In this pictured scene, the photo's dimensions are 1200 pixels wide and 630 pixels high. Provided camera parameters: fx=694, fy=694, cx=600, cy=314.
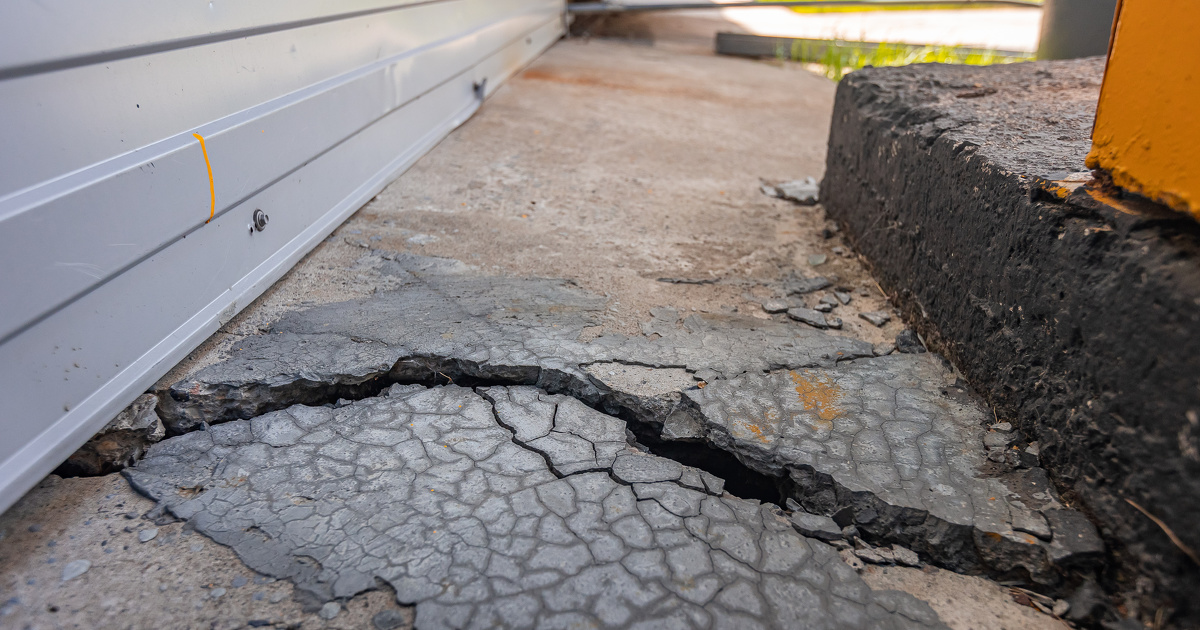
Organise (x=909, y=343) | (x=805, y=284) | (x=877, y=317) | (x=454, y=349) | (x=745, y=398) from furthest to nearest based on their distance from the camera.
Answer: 1. (x=805, y=284)
2. (x=877, y=317)
3. (x=909, y=343)
4. (x=454, y=349)
5. (x=745, y=398)

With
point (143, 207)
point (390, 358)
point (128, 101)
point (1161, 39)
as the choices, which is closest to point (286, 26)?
point (128, 101)

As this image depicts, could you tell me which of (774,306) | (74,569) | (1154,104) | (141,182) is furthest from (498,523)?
(1154,104)

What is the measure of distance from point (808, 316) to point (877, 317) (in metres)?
0.22

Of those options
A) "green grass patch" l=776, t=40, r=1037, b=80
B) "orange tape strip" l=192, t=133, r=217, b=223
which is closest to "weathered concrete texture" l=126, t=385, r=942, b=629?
"orange tape strip" l=192, t=133, r=217, b=223

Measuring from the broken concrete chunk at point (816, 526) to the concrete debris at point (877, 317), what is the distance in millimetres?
947

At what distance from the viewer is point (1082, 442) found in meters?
1.41

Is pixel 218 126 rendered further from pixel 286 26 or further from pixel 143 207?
pixel 286 26

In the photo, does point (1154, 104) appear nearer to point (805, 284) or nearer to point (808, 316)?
point (808, 316)

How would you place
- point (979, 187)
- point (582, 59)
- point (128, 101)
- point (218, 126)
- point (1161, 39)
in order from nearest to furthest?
point (1161, 39)
point (128, 101)
point (979, 187)
point (218, 126)
point (582, 59)

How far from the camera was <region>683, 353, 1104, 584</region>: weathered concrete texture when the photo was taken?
1.41 m

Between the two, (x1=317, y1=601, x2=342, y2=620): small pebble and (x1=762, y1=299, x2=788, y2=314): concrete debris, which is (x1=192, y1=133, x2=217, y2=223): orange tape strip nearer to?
(x1=317, y1=601, x2=342, y2=620): small pebble

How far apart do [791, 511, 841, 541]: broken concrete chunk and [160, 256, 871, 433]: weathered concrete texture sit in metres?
0.49

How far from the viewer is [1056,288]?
150 centimetres

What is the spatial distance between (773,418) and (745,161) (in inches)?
101
